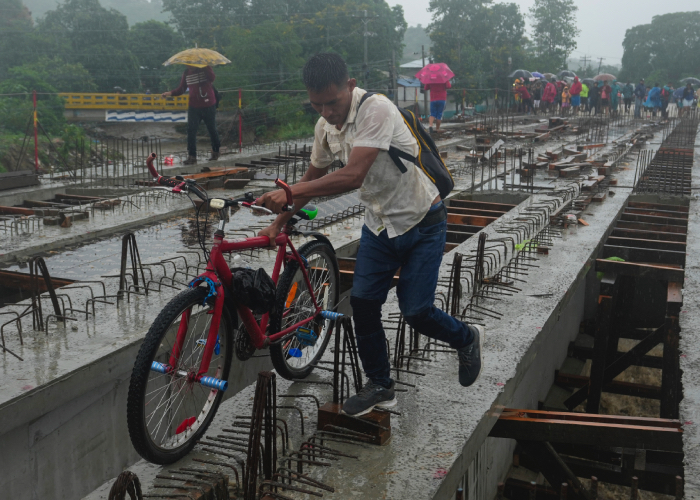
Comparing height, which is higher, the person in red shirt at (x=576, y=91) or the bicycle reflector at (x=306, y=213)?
the person in red shirt at (x=576, y=91)

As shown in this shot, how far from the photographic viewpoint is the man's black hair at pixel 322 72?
3.28 metres

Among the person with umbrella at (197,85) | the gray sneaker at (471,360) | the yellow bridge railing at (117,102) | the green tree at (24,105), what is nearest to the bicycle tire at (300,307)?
the gray sneaker at (471,360)

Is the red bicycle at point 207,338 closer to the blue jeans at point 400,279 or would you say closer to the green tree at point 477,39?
the blue jeans at point 400,279

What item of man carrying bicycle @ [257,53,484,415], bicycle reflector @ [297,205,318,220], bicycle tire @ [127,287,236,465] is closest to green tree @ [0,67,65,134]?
bicycle reflector @ [297,205,318,220]

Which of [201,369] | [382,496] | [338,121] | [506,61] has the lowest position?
[382,496]

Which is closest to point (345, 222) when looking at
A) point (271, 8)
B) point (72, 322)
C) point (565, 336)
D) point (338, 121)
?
point (565, 336)

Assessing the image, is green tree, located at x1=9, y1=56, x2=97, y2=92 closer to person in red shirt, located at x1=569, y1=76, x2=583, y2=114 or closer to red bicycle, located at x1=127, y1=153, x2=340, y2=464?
person in red shirt, located at x1=569, y1=76, x2=583, y2=114

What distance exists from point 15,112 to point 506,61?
124ft

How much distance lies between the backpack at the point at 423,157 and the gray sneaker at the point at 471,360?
918 millimetres

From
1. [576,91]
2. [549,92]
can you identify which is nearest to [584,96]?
[549,92]

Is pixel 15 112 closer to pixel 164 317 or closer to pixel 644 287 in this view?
pixel 644 287

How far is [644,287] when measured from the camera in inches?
387

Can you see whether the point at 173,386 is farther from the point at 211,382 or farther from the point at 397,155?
the point at 397,155

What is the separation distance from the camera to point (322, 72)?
3.28 metres
